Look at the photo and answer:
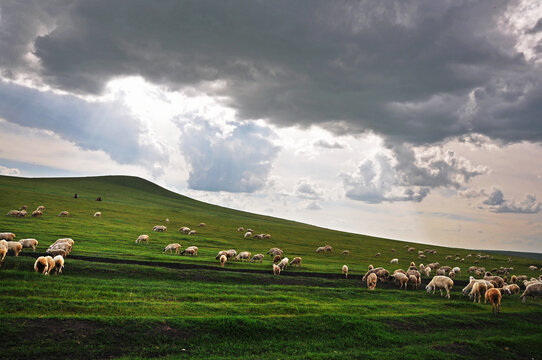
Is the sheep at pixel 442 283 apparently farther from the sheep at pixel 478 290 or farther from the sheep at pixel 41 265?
the sheep at pixel 41 265

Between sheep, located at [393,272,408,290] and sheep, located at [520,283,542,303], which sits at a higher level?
sheep, located at [520,283,542,303]

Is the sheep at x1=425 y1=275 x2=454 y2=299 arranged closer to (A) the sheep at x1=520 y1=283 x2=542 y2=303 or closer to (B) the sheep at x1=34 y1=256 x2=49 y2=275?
(A) the sheep at x1=520 y1=283 x2=542 y2=303

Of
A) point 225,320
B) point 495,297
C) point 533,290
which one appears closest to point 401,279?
point 495,297

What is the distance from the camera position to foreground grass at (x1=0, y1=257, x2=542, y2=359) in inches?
543

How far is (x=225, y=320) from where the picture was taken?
16469 millimetres

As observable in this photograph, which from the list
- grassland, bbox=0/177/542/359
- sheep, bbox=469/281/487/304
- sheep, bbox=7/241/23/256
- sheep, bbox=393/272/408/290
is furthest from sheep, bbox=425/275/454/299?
sheep, bbox=7/241/23/256

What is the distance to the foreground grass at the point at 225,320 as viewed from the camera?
45.3 ft

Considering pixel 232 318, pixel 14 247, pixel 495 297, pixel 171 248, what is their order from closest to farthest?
pixel 232 318 < pixel 495 297 < pixel 14 247 < pixel 171 248

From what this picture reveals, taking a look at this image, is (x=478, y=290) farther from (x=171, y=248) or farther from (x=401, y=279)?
(x=171, y=248)

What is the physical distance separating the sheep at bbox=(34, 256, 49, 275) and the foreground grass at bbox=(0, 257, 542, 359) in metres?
→ 0.98

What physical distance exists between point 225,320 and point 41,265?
13974mm

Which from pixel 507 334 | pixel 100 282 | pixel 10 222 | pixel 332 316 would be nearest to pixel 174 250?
pixel 100 282

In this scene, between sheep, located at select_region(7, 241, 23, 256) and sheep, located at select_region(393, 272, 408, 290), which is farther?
sheep, located at select_region(393, 272, 408, 290)

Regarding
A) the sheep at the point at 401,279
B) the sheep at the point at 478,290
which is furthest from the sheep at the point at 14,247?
the sheep at the point at 478,290
